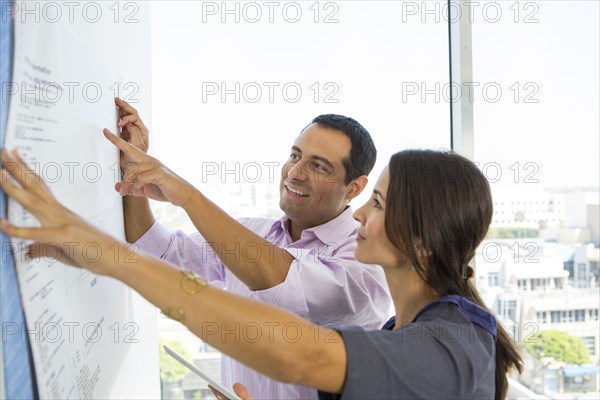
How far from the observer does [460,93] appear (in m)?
2.47

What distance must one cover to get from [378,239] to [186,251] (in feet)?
2.36

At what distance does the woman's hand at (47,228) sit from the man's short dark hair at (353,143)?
96cm

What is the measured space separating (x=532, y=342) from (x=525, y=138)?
2.57ft

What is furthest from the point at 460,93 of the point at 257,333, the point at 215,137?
the point at 257,333

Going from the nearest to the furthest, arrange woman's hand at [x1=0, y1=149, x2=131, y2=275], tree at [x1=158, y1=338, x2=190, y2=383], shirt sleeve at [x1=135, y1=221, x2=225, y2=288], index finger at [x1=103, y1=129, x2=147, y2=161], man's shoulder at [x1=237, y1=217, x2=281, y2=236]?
woman's hand at [x1=0, y1=149, x2=131, y2=275]
index finger at [x1=103, y1=129, x2=147, y2=161]
shirt sleeve at [x1=135, y1=221, x2=225, y2=288]
man's shoulder at [x1=237, y1=217, x2=281, y2=236]
tree at [x1=158, y1=338, x2=190, y2=383]

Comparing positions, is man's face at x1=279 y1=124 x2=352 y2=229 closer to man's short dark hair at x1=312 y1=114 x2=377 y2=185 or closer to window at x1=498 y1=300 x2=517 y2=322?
man's short dark hair at x1=312 y1=114 x2=377 y2=185

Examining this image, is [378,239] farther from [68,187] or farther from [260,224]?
[260,224]

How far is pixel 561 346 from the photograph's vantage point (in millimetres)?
2445

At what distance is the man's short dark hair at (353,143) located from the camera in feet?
5.90

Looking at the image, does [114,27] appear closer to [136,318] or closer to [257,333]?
[136,318]

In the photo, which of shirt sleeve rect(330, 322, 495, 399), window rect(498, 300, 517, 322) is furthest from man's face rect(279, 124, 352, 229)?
window rect(498, 300, 517, 322)

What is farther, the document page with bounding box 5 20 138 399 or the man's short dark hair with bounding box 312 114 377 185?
the man's short dark hair with bounding box 312 114 377 185

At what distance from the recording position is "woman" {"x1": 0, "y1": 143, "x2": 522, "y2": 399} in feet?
3.08

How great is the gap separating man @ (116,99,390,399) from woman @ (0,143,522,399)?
20 centimetres
